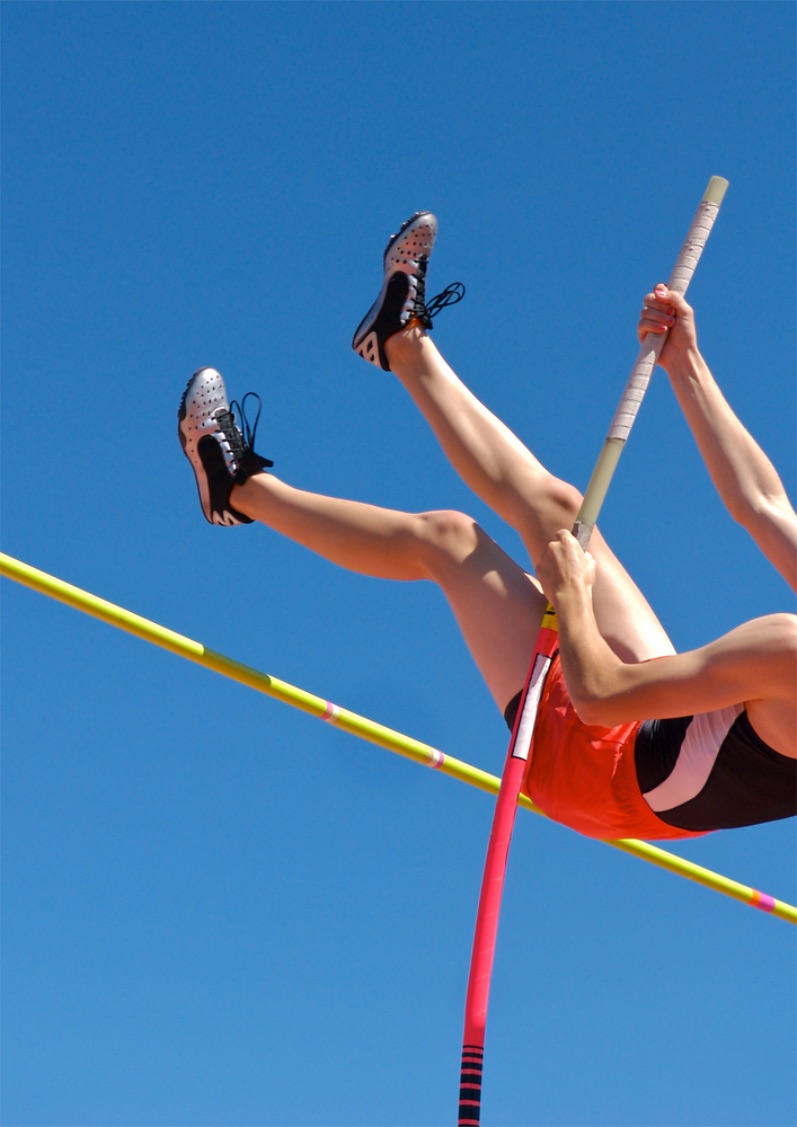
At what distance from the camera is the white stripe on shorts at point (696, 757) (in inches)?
161

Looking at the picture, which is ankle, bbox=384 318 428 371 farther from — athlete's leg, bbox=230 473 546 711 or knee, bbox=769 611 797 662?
knee, bbox=769 611 797 662

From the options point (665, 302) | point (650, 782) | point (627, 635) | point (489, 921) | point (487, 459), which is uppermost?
point (665, 302)

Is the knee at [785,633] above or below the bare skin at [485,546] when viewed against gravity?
below

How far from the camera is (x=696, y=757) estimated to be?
4156 millimetres

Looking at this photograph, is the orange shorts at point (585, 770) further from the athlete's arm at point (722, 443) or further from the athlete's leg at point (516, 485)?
the athlete's arm at point (722, 443)

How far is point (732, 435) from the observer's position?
15.0 ft

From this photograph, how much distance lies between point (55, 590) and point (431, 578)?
1170 millimetres

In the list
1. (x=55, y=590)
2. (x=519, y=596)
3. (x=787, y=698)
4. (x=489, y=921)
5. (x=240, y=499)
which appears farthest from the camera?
(x=240, y=499)

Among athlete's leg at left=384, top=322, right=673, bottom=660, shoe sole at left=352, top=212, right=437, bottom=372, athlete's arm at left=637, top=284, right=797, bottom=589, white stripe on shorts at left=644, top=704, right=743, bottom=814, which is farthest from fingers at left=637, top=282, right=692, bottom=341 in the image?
white stripe on shorts at left=644, top=704, right=743, bottom=814

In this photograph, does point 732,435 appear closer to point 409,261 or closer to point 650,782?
point 650,782

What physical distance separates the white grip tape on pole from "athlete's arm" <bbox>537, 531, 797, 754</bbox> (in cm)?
83

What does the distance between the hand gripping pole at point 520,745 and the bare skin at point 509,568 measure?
4.7 inches


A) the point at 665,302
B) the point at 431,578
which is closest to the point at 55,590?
the point at 431,578

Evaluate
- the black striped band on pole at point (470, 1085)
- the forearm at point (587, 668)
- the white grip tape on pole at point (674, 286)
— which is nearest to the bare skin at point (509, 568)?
the forearm at point (587, 668)
